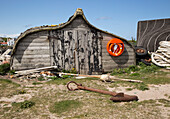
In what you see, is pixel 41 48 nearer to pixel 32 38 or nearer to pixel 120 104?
pixel 32 38

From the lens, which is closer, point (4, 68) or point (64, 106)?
point (64, 106)

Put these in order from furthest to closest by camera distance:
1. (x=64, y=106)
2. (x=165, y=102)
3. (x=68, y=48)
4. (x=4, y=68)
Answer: (x=68, y=48)
(x=4, y=68)
(x=165, y=102)
(x=64, y=106)

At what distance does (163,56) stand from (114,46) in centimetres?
403

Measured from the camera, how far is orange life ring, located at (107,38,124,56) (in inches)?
480

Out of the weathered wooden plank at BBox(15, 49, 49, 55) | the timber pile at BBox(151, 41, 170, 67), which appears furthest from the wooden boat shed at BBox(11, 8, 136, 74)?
the timber pile at BBox(151, 41, 170, 67)

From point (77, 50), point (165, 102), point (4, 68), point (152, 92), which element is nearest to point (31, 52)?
point (4, 68)

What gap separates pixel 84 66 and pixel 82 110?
22.6 ft

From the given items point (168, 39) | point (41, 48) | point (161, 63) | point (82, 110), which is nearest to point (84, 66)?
point (41, 48)

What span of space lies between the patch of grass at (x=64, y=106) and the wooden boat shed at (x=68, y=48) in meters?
5.87

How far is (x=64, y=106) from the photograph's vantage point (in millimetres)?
5355

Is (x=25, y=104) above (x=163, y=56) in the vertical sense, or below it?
below

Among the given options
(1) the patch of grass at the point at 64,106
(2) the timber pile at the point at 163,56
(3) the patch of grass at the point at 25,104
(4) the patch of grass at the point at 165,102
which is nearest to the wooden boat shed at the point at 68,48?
(2) the timber pile at the point at 163,56

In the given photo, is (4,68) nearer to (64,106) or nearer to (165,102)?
(64,106)

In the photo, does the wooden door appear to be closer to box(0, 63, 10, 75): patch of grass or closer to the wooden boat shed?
the wooden boat shed
